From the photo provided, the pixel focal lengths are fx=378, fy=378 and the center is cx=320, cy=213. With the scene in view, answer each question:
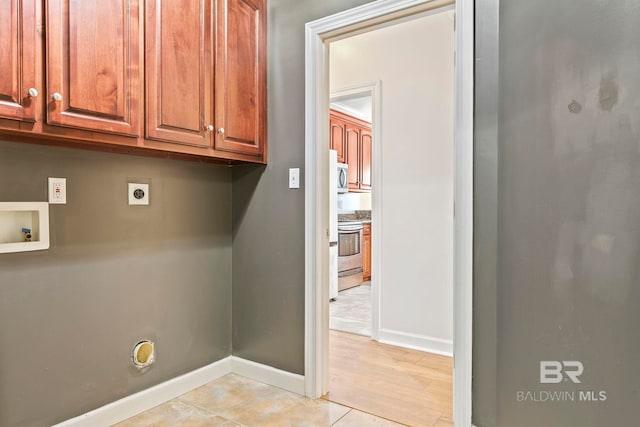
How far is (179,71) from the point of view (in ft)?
5.96

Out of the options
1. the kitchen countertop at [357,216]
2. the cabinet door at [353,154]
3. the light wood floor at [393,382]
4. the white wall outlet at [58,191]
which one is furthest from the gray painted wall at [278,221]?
the kitchen countertop at [357,216]

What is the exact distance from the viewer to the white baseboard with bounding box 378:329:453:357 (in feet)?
9.42

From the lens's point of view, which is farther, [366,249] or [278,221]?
[366,249]

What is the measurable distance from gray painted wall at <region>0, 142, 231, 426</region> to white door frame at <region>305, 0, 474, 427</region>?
65cm

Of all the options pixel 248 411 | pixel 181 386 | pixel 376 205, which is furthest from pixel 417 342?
pixel 181 386

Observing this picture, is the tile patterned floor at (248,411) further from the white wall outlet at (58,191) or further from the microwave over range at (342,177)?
the microwave over range at (342,177)

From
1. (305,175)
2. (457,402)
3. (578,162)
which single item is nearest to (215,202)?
(305,175)

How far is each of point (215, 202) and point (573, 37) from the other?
2002mm

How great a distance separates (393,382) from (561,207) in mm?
1483

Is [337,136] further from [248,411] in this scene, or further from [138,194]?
[248,411]

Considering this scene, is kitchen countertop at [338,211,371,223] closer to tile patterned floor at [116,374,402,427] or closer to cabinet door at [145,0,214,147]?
tile patterned floor at [116,374,402,427]

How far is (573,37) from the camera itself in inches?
58.5

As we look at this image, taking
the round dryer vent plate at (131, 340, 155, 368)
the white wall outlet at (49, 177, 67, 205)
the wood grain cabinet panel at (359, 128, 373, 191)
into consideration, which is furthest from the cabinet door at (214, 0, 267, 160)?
the wood grain cabinet panel at (359, 128, 373, 191)

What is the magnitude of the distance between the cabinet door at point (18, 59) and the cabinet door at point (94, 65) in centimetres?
5
